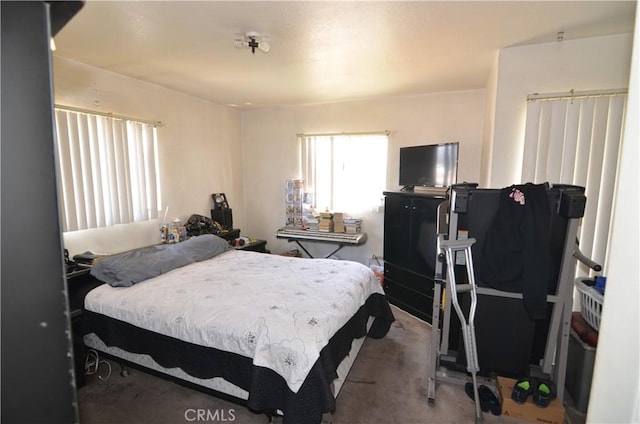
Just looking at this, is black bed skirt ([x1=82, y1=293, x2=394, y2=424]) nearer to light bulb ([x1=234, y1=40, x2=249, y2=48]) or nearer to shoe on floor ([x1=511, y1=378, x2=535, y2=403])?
shoe on floor ([x1=511, y1=378, x2=535, y2=403])

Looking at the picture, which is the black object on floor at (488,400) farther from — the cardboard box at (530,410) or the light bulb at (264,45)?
the light bulb at (264,45)

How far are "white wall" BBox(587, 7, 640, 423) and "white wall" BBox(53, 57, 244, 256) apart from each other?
3.50 m

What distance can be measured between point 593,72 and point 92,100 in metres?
4.18

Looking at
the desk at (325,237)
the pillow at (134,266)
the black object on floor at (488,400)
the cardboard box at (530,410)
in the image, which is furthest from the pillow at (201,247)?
the cardboard box at (530,410)

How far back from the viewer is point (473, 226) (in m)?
2.17

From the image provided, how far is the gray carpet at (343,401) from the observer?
1946mm

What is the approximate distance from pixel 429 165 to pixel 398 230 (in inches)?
32.5

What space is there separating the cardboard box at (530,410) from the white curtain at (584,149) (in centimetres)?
124

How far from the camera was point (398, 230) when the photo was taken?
3494mm

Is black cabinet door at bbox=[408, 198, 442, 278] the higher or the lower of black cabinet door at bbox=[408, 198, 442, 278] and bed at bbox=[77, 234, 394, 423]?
the higher

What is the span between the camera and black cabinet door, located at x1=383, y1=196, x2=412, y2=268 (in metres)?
3.38

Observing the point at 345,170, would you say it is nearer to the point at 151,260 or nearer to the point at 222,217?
the point at 222,217

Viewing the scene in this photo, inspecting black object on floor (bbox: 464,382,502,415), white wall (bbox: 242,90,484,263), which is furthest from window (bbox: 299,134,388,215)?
black object on floor (bbox: 464,382,502,415)

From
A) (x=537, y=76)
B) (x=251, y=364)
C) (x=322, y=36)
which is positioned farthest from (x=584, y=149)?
(x=251, y=364)
